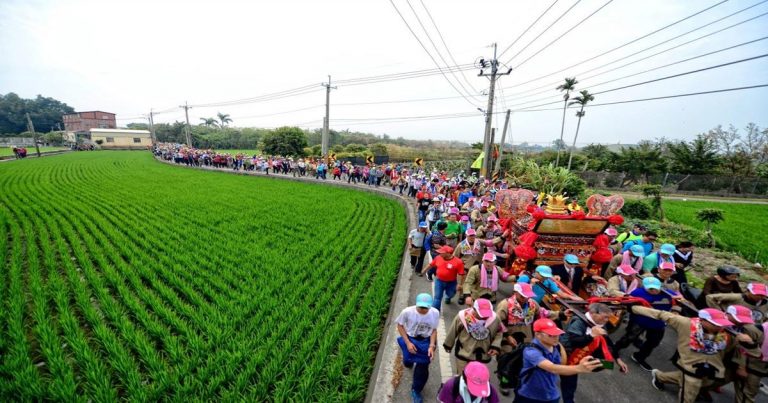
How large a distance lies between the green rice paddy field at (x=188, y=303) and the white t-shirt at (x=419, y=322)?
1.03m

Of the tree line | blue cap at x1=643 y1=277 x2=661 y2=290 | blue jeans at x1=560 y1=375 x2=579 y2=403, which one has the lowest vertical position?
blue jeans at x1=560 y1=375 x2=579 y2=403

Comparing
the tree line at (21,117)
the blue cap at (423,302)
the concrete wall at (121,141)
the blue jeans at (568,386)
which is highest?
the tree line at (21,117)

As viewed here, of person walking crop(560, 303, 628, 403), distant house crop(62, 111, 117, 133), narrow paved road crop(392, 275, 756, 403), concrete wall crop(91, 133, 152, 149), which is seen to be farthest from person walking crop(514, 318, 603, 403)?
distant house crop(62, 111, 117, 133)

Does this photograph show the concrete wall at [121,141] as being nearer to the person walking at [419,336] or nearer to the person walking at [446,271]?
the person walking at [446,271]

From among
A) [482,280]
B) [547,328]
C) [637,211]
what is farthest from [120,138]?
[547,328]

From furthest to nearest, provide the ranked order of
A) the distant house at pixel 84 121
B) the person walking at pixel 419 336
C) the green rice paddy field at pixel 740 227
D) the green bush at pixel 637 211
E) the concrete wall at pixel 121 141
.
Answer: the distant house at pixel 84 121, the concrete wall at pixel 121 141, the green bush at pixel 637 211, the green rice paddy field at pixel 740 227, the person walking at pixel 419 336

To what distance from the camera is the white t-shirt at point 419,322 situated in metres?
3.52

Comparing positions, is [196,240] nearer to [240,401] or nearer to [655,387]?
[240,401]

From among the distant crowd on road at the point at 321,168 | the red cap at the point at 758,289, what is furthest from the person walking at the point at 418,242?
the distant crowd on road at the point at 321,168

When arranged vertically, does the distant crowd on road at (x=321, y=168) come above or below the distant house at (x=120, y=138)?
below

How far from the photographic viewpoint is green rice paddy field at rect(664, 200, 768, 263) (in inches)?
381

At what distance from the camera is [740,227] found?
12.9 meters

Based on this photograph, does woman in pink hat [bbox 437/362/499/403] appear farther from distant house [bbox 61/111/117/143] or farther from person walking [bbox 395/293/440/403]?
distant house [bbox 61/111/117/143]

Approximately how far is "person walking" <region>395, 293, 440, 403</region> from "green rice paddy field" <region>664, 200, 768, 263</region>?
1095cm
